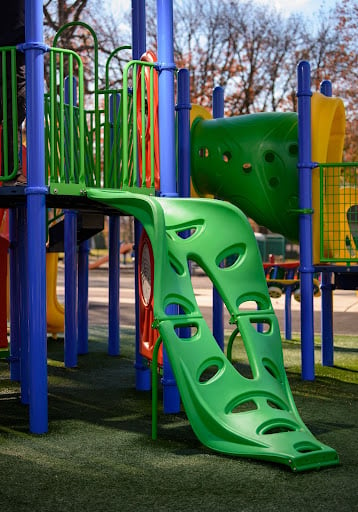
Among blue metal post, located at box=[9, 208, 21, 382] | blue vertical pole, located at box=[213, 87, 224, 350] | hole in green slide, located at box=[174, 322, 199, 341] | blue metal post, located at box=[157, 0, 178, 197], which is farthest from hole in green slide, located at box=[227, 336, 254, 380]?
blue metal post, located at box=[157, 0, 178, 197]

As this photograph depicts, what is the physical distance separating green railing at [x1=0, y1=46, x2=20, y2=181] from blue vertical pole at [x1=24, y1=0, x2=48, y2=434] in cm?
16

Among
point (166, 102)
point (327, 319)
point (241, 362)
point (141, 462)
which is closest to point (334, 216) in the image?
point (327, 319)

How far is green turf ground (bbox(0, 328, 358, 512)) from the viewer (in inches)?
174

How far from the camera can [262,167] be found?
8.96m

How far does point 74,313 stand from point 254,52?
23410mm

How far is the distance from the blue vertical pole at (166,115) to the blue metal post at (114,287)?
3.14 metres

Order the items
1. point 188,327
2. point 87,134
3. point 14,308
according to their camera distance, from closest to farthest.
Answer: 1. point 188,327
2. point 87,134
3. point 14,308

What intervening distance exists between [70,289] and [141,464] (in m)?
4.19

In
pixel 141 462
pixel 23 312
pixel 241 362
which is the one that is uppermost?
pixel 23 312

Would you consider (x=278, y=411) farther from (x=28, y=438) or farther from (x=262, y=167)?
(x=262, y=167)

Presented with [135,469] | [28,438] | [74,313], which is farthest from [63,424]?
[74,313]

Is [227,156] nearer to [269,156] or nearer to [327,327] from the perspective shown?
[269,156]

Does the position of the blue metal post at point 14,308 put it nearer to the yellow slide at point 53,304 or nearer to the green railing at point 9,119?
the green railing at point 9,119

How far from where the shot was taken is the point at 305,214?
8.37 m
